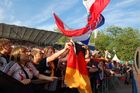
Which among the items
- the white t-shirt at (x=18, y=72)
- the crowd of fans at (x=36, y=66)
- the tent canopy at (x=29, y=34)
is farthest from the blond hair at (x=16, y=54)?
the tent canopy at (x=29, y=34)

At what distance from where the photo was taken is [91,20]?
8930mm

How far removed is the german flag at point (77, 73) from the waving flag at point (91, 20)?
0.33 m

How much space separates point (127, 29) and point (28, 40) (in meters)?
73.5

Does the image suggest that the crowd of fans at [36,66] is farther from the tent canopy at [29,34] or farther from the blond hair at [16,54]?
the tent canopy at [29,34]

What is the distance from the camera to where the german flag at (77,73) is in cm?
836

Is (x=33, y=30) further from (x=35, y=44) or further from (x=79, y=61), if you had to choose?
(x=79, y=61)

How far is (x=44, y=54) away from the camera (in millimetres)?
8742

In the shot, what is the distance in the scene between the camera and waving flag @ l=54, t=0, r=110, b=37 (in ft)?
28.6

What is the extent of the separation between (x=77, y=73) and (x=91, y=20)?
4.36 feet

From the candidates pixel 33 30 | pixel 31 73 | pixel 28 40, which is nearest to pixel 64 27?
pixel 31 73

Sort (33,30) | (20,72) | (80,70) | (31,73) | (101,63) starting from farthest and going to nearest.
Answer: (33,30) → (101,63) → (80,70) → (31,73) → (20,72)

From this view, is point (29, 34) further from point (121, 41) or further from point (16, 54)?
point (121, 41)

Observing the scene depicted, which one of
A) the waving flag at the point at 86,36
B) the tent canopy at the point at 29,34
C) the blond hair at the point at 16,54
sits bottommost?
the blond hair at the point at 16,54

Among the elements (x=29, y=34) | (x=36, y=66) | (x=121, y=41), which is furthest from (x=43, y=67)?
(x=121, y=41)
